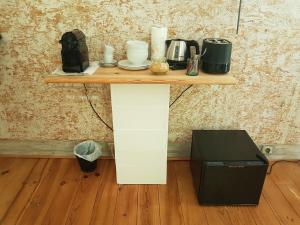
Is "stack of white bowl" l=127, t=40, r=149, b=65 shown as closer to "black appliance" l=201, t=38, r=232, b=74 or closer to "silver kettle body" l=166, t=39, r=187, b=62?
"silver kettle body" l=166, t=39, r=187, b=62

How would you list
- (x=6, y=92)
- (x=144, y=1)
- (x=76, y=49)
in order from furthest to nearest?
1. (x=6, y=92)
2. (x=144, y=1)
3. (x=76, y=49)

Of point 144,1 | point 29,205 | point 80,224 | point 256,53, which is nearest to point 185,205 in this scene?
point 80,224

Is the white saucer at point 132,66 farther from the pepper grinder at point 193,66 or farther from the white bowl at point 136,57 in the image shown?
the pepper grinder at point 193,66

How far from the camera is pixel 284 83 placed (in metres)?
1.88

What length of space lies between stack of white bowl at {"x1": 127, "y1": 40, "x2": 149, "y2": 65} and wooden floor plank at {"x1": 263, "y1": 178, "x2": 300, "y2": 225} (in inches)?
48.2

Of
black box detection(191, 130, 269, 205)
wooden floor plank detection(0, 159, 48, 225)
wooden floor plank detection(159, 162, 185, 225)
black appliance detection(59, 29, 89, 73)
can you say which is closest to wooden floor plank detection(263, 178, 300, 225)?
black box detection(191, 130, 269, 205)

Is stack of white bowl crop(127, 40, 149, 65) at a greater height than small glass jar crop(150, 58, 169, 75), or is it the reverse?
stack of white bowl crop(127, 40, 149, 65)

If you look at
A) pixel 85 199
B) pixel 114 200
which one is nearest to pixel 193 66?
pixel 114 200

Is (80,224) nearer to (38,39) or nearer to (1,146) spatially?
(1,146)

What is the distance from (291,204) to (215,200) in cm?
51

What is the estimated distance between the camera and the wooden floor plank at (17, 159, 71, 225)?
5.18 ft

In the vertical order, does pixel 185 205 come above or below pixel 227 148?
below

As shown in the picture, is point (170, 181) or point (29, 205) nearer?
point (29, 205)

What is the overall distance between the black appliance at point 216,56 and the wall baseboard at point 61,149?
760 millimetres
